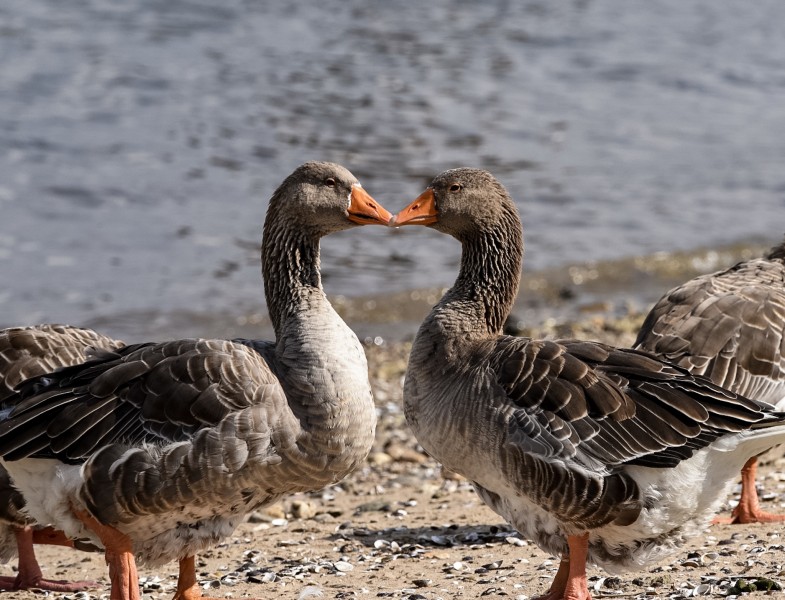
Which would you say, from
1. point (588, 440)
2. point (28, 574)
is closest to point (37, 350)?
point (28, 574)

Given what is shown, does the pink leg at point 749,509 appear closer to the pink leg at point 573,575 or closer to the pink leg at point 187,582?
the pink leg at point 573,575

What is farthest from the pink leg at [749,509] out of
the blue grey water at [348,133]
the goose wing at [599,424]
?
the blue grey water at [348,133]

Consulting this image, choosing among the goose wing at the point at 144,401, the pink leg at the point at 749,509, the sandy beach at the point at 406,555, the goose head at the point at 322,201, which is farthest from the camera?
the pink leg at the point at 749,509

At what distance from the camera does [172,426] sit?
5.94 m

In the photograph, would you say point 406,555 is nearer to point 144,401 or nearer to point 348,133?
point 144,401

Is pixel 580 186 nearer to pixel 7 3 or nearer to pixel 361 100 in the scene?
pixel 361 100

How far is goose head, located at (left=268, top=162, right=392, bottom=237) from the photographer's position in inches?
266

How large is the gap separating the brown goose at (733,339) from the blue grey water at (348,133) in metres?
6.53

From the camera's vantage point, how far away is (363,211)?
6.81 meters

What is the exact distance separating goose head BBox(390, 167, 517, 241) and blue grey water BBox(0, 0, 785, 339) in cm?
639

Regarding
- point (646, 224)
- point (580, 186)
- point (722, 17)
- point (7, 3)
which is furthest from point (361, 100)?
point (722, 17)

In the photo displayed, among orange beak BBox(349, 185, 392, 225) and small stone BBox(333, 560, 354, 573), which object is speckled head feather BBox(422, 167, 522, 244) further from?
small stone BBox(333, 560, 354, 573)

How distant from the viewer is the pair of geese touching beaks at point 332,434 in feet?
19.2

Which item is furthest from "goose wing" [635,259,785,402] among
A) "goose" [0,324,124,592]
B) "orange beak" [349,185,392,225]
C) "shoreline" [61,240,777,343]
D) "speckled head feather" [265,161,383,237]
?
"shoreline" [61,240,777,343]
